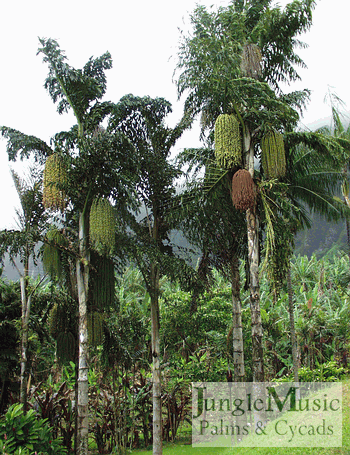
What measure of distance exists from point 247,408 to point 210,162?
536 centimetres

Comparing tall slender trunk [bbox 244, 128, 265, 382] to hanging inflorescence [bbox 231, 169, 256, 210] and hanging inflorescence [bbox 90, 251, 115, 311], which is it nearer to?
hanging inflorescence [bbox 231, 169, 256, 210]

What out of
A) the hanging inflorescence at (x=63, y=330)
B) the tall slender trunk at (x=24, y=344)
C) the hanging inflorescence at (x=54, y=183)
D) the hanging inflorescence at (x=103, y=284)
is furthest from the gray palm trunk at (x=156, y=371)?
the tall slender trunk at (x=24, y=344)

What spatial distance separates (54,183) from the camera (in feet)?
20.6

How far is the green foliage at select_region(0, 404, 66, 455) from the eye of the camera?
6879 mm

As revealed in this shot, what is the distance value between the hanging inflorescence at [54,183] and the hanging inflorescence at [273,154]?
344 cm

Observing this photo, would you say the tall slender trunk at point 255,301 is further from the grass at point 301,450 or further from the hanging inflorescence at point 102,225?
the hanging inflorescence at point 102,225

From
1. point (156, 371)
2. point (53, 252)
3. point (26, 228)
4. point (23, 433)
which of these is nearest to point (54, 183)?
point (53, 252)

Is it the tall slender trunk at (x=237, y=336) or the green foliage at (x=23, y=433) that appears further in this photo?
the tall slender trunk at (x=237, y=336)

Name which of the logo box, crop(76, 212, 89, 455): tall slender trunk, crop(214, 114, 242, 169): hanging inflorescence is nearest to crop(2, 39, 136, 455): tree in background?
crop(76, 212, 89, 455): tall slender trunk

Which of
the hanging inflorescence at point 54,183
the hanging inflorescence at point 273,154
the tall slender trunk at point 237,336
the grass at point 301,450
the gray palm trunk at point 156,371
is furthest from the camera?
the tall slender trunk at point 237,336

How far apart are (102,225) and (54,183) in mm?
1012

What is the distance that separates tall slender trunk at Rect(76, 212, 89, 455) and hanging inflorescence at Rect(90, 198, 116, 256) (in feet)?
2.11

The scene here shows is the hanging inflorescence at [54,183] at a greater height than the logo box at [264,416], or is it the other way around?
the hanging inflorescence at [54,183]

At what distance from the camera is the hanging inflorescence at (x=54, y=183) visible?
248 inches
